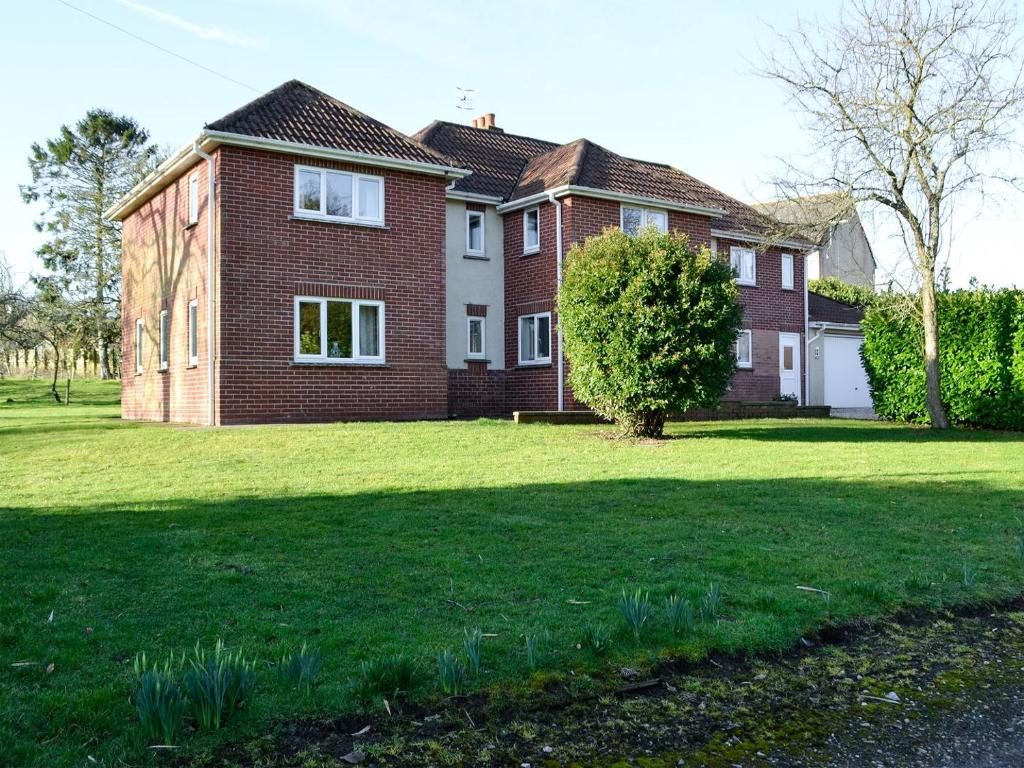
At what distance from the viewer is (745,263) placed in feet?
93.4

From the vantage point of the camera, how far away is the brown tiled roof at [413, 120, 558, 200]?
24188 mm

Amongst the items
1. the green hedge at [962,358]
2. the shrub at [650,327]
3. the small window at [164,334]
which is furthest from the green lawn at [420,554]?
the small window at [164,334]

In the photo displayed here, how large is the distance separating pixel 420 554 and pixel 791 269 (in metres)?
26.5

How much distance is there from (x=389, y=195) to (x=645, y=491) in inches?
490

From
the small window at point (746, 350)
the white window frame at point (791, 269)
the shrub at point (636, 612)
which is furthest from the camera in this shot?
the white window frame at point (791, 269)

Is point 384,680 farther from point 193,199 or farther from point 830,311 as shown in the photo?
point 830,311

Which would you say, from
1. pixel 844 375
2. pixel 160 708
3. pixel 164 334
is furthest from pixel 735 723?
Answer: pixel 844 375

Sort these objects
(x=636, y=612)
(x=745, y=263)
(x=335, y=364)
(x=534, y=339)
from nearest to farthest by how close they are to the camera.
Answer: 1. (x=636, y=612)
2. (x=335, y=364)
3. (x=534, y=339)
4. (x=745, y=263)

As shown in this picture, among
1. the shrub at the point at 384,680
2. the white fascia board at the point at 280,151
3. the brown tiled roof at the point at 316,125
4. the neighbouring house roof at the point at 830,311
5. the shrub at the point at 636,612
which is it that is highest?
the brown tiled roof at the point at 316,125

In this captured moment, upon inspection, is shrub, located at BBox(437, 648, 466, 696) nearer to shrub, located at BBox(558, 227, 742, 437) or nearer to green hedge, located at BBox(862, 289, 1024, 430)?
shrub, located at BBox(558, 227, 742, 437)

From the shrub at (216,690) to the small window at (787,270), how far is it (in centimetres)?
2873

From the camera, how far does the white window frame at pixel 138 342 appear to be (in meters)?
24.2

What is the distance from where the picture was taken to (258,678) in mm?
3746

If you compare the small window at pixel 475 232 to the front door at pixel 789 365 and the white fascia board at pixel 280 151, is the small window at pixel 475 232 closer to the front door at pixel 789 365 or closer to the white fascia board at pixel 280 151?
the white fascia board at pixel 280 151
